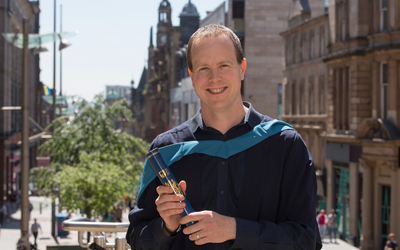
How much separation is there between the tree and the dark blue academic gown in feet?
68.2

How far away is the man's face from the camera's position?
3.11 metres

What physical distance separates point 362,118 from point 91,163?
13097 mm

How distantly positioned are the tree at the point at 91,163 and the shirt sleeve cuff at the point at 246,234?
2109 centimetres

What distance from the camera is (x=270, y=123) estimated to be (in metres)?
3.17

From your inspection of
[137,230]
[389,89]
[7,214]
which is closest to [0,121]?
[7,214]

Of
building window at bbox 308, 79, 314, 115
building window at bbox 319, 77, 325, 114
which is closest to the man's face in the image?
building window at bbox 319, 77, 325, 114

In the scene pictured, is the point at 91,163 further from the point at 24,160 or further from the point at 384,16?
the point at 384,16

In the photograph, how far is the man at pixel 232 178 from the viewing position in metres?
2.91

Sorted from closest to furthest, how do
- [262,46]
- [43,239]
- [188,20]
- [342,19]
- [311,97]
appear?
[43,239]
[342,19]
[311,97]
[262,46]
[188,20]

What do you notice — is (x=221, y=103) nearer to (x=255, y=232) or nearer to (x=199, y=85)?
(x=199, y=85)

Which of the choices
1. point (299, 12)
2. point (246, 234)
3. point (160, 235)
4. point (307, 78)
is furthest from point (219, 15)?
point (246, 234)

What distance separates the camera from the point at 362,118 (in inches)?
1123

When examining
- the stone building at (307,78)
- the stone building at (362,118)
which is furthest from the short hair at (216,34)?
the stone building at (307,78)

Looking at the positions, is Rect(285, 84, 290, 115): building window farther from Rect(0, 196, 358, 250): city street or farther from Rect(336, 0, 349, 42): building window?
Rect(0, 196, 358, 250): city street
